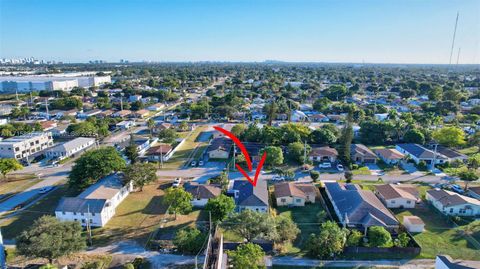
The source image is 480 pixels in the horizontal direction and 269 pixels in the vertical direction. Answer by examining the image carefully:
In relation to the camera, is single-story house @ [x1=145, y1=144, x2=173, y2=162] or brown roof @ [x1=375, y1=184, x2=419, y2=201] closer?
brown roof @ [x1=375, y1=184, x2=419, y2=201]

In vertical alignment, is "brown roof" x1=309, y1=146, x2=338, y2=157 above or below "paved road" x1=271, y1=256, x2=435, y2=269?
above

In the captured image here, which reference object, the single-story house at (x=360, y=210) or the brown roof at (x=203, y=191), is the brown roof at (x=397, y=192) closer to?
the single-story house at (x=360, y=210)

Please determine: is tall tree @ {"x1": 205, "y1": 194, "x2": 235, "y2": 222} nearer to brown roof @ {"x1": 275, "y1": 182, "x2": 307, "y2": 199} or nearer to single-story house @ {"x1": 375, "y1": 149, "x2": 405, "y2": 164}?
brown roof @ {"x1": 275, "y1": 182, "x2": 307, "y2": 199}

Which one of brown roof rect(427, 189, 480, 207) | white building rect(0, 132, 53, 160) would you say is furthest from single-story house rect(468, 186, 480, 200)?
white building rect(0, 132, 53, 160)

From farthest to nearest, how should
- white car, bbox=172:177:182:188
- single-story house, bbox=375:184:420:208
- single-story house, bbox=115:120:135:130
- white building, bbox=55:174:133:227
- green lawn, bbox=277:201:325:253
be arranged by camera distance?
1. single-story house, bbox=115:120:135:130
2. white car, bbox=172:177:182:188
3. single-story house, bbox=375:184:420:208
4. white building, bbox=55:174:133:227
5. green lawn, bbox=277:201:325:253

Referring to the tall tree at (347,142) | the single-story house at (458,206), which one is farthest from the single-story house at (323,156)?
the single-story house at (458,206)

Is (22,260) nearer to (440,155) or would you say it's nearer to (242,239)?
(242,239)

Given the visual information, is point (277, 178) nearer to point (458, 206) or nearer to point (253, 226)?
point (253, 226)
